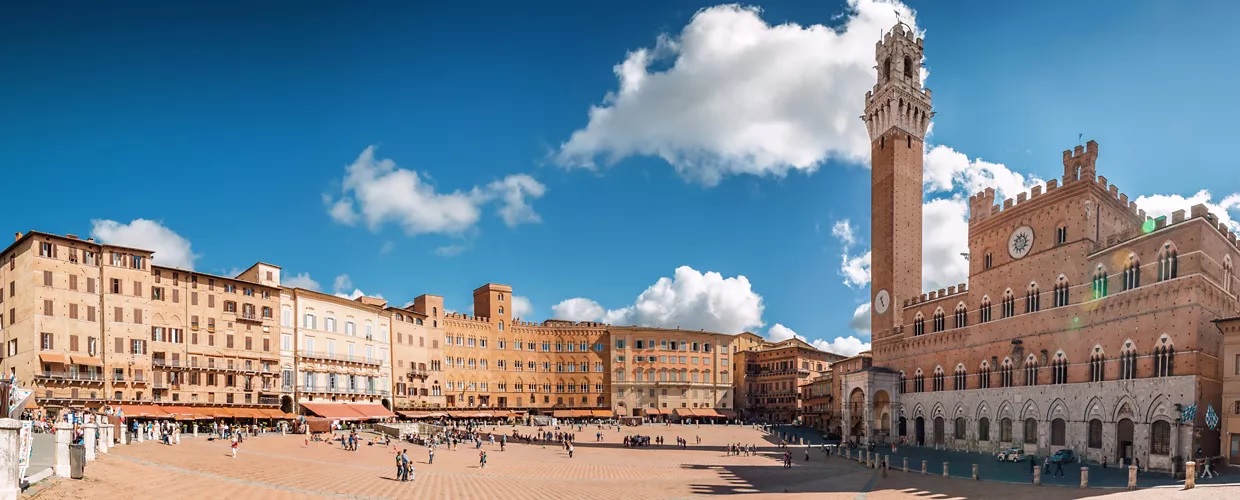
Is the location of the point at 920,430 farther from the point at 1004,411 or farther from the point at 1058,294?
the point at 1058,294

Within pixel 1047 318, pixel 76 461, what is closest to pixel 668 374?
pixel 1047 318

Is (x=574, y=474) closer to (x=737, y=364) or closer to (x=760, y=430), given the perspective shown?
(x=760, y=430)

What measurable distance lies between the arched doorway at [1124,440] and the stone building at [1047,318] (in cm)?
8

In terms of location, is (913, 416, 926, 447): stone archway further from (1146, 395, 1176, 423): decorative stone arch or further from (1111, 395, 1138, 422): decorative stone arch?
(1146, 395, 1176, 423): decorative stone arch

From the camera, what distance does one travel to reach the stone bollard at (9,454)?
1645cm

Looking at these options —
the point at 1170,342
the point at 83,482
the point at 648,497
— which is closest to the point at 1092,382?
the point at 1170,342

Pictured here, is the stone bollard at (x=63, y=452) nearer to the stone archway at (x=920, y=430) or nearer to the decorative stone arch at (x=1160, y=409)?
the decorative stone arch at (x=1160, y=409)

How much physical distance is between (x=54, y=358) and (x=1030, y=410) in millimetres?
65886

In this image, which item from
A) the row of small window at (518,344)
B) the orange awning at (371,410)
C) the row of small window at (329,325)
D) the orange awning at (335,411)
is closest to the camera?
the orange awning at (335,411)

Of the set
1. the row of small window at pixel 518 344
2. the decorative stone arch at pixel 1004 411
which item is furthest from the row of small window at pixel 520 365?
the decorative stone arch at pixel 1004 411

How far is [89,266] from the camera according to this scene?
2188 inches

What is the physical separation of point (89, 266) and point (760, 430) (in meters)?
64.1

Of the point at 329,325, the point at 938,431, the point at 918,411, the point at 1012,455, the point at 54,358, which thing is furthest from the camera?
the point at 329,325

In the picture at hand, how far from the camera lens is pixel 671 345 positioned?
103 metres
